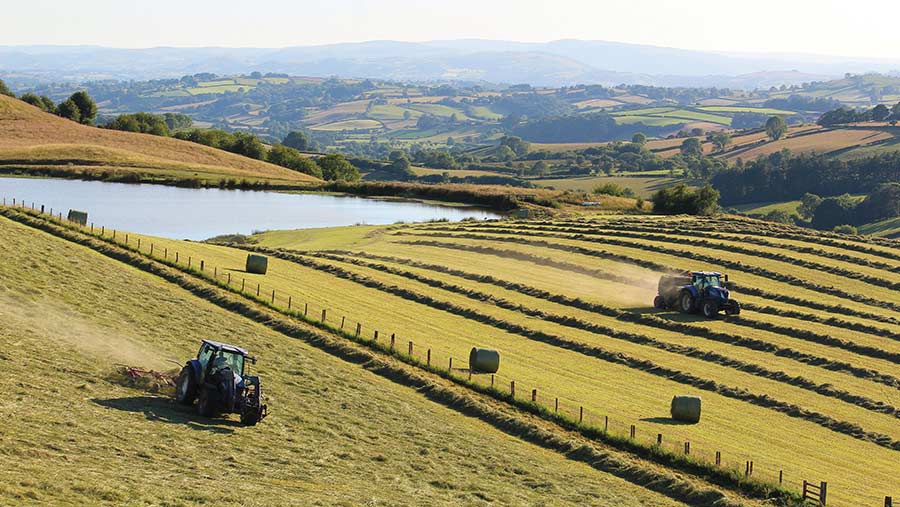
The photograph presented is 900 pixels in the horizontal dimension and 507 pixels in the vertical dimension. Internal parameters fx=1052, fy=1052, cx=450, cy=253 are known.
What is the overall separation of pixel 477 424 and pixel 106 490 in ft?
53.3

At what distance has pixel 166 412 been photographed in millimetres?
31047

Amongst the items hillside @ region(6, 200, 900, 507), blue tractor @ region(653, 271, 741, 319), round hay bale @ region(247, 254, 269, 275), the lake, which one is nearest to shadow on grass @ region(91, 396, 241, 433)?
hillside @ region(6, 200, 900, 507)

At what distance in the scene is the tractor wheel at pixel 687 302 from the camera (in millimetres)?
57812

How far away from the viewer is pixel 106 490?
896 inches

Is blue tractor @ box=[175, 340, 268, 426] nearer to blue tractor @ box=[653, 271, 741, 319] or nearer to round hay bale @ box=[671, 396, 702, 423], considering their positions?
round hay bale @ box=[671, 396, 702, 423]

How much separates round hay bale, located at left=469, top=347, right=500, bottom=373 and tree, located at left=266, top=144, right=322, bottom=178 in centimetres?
13143

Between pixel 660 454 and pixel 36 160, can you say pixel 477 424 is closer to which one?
pixel 660 454

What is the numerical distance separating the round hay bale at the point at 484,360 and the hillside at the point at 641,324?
0.93 meters

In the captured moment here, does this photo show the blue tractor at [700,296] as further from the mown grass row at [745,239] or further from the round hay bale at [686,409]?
the mown grass row at [745,239]

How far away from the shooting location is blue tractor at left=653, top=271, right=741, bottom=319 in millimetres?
57562

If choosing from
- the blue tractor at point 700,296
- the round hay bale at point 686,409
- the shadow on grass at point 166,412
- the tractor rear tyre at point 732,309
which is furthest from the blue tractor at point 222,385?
the tractor rear tyre at point 732,309

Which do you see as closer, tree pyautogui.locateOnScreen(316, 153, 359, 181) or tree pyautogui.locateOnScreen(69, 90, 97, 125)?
tree pyautogui.locateOnScreen(316, 153, 359, 181)

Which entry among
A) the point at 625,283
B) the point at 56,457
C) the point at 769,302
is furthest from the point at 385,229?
the point at 56,457

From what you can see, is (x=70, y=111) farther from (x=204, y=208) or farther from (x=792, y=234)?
(x=792, y=234)
